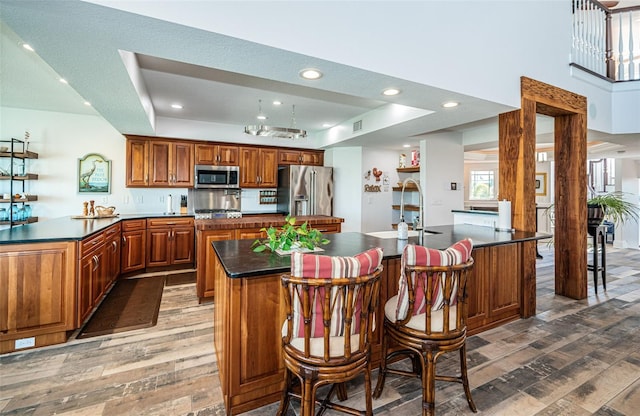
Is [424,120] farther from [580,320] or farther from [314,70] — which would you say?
[580,320]

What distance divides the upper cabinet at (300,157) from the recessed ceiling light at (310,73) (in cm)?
364

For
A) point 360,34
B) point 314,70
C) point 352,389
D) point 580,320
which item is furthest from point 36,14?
point 580,320

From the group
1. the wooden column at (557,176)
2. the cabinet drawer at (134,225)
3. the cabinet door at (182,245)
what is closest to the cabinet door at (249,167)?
the cabinet door at (182,245)

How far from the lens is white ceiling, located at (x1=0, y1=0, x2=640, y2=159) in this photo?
1.69 metres

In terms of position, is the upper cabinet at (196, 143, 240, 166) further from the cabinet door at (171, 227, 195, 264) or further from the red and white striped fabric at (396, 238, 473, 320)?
the red and white striped fabric at (396, 238, 473, 320)

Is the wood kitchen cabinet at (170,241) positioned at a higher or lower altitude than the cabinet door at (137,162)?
lower

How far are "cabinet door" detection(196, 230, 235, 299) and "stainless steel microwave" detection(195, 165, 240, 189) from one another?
2.11 meters

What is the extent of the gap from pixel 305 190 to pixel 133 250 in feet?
9.84

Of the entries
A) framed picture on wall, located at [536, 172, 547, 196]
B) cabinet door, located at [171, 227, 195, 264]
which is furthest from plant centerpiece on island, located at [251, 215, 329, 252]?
framed picture on wall, located at [536, 172, 547, 196]

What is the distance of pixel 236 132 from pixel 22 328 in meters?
4.14

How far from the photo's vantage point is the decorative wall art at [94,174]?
4.81 m

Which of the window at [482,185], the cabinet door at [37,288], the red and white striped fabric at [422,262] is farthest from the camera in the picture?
the window at [482,185]

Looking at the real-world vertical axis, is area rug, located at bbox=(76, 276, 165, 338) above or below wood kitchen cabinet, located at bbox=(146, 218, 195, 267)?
below

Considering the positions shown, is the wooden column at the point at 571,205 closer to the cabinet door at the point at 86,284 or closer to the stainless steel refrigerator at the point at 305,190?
the stainless steel refrigerator at the point at 305,190
